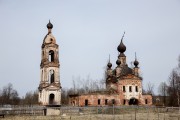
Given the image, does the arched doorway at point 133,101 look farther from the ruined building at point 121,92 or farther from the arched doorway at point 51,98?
the arched doorway at point 51,98

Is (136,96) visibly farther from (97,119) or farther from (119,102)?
(97,119)

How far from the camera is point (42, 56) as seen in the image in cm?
4412

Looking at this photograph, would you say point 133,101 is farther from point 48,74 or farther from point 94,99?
point 48,74

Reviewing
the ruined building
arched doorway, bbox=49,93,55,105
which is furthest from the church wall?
arched doorway, bbox=49,93,55,105

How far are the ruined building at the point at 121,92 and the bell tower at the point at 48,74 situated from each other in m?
3.81

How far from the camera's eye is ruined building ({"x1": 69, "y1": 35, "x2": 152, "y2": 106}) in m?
44.3

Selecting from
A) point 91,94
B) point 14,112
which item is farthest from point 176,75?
point 14,112

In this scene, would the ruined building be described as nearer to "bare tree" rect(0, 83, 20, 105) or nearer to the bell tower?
the bell tower

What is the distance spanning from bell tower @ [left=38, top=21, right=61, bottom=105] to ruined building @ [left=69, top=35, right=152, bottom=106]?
381 centimetres

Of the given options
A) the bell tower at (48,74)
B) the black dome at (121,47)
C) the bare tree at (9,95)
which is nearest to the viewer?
the bell tower at (48,74)

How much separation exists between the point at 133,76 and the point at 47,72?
47.8ft

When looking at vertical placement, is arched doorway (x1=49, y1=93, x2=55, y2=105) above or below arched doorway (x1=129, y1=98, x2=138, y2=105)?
above

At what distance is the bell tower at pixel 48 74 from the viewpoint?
4175 centimetres

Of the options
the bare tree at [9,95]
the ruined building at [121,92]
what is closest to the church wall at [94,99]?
the ruined building at [121,92]
